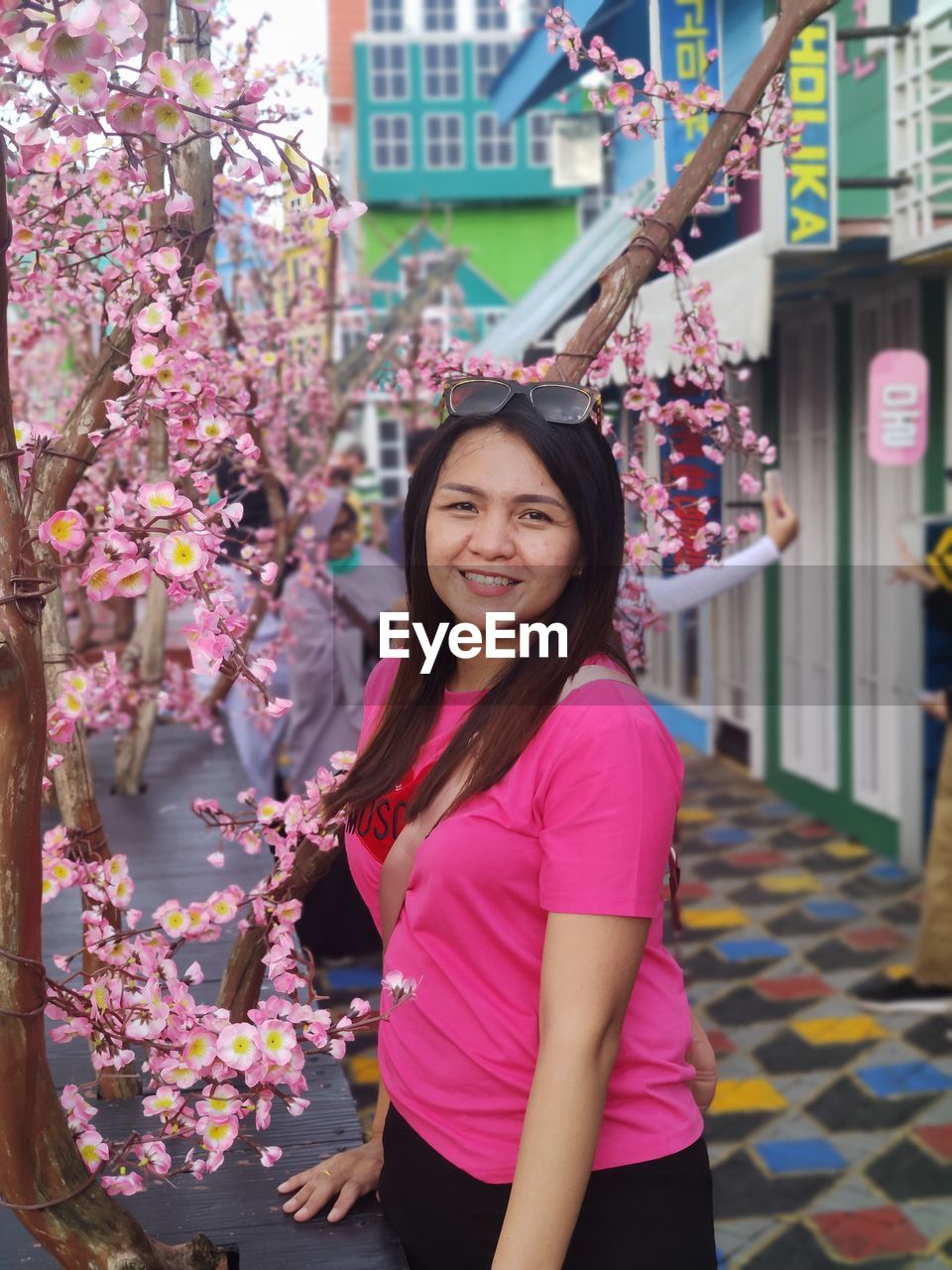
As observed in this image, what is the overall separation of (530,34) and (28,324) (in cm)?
508

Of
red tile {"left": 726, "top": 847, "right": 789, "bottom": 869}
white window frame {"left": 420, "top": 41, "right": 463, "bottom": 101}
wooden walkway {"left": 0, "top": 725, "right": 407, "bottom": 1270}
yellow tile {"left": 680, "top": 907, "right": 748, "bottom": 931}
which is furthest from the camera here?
white window frame {"left": 420, "top": 41, "right": 463, "bottom": 101}

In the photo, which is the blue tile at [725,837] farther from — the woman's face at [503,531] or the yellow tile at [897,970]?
the woman's face at [503,531]

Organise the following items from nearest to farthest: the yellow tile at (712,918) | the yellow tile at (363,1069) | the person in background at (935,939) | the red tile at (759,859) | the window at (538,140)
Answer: the yellow tile at (363,1069) → the person in background at (935,939) → the yellow tile at (712,918) → the red tile at (759,859) → the window at (538,140)

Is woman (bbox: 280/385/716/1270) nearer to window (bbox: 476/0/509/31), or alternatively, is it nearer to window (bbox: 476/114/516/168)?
window (bbox: 476/114/516/168)

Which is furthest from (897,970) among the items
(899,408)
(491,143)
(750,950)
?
(491,143)

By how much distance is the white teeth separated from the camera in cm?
157

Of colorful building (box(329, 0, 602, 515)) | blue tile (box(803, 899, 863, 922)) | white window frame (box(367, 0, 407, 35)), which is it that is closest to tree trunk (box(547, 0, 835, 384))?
blue tile (box(803, 899, 863, 922))

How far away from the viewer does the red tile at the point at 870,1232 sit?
3.58m

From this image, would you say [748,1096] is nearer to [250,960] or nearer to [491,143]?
[250,960]

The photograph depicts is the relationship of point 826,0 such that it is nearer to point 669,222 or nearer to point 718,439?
point 669,222

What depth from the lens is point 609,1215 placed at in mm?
1482

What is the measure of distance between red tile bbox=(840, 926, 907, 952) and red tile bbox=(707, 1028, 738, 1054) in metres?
1.14

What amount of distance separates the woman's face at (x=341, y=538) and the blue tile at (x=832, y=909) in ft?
9.02

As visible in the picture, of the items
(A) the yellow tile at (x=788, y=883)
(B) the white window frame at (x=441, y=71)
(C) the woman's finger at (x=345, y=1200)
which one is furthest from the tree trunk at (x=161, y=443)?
(B) the white window frame at (x=441, y=71)
